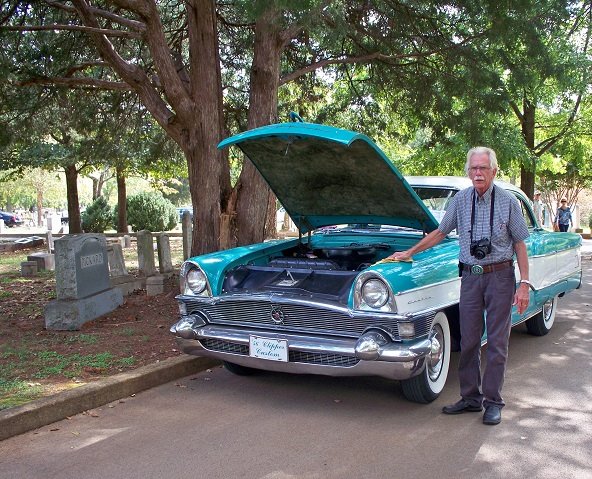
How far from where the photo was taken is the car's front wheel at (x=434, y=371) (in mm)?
4617

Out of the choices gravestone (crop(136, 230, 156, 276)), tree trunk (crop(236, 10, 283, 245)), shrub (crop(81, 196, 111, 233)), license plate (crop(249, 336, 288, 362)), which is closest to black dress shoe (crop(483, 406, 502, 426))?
license plate (crop(249, 336, 288, 362))

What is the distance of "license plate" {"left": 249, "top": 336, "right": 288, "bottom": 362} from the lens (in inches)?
177

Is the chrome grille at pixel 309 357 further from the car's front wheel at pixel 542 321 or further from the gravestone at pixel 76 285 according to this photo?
the car's front wheel at pixel 542 321

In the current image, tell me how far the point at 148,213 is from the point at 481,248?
23.8 metres

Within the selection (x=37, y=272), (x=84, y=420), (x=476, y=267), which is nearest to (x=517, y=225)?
(x=476, y=267)

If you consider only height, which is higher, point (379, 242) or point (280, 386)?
point (379, 242)

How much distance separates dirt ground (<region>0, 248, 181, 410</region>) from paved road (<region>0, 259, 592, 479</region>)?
0.55 metres

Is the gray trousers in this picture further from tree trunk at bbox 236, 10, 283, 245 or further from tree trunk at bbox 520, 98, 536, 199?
tree trunk at bbox 520, 98, 536, 199

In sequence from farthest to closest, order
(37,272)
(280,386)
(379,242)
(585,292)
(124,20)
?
1. (37,272)
2. (585,292)
3. (124,20)
4. (379,242)
5. (280,386)

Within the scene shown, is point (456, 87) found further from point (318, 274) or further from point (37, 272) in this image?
point (37, 272)

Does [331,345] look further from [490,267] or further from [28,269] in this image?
[28,269]

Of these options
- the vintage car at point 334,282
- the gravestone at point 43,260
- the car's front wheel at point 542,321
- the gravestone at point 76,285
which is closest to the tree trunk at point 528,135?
the car's front wheel at point 542,321

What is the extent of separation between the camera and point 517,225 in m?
4.24

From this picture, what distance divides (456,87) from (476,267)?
6.52m
